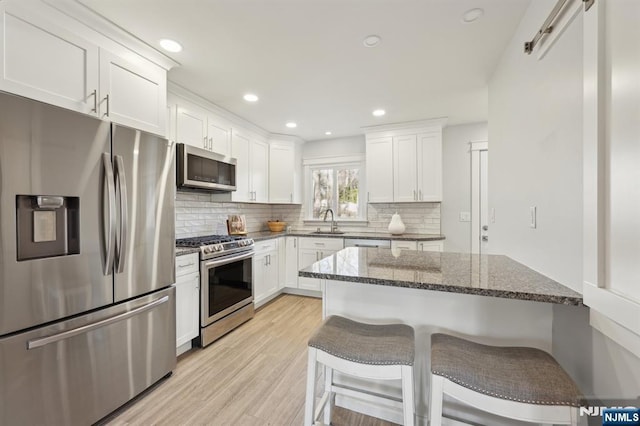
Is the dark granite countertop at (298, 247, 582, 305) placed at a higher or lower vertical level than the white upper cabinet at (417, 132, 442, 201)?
lower

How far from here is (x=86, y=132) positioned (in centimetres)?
149

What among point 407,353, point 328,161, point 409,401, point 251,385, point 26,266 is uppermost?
point 328,161

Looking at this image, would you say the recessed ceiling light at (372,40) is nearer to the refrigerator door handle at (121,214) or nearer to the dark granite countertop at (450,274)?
the dark granite countertop at (450,274)

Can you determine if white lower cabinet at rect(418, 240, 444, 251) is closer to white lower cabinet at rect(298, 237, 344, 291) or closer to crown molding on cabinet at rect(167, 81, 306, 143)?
white lower cabinet at rect(298, 237, 344, 291)

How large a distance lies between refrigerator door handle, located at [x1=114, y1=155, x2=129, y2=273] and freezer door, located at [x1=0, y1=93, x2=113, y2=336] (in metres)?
0.08

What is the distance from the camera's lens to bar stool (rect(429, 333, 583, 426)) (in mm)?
869

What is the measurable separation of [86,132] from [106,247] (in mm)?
658

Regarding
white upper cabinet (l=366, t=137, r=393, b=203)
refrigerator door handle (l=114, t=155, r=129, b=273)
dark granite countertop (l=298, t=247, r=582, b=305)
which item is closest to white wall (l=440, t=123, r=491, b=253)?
white upper cabinet (l=366, t=137, r=393, b=203)

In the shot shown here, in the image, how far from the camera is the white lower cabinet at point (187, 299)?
7.32 feet

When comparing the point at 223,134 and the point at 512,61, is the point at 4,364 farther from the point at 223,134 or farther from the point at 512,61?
the point at 512,61

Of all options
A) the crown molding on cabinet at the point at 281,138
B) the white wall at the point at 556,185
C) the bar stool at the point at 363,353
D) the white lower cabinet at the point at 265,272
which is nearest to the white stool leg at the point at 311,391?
the bar stool at the point at 363,353

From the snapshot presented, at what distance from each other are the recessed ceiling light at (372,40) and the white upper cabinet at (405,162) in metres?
1.96

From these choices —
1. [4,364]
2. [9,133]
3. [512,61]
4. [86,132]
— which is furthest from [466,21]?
[4,364]

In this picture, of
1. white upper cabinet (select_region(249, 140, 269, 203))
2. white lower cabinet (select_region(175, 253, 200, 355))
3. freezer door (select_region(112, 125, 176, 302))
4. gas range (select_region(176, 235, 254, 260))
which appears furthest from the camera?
white upper cabinet (select_region(249, 140, 269, 203))
